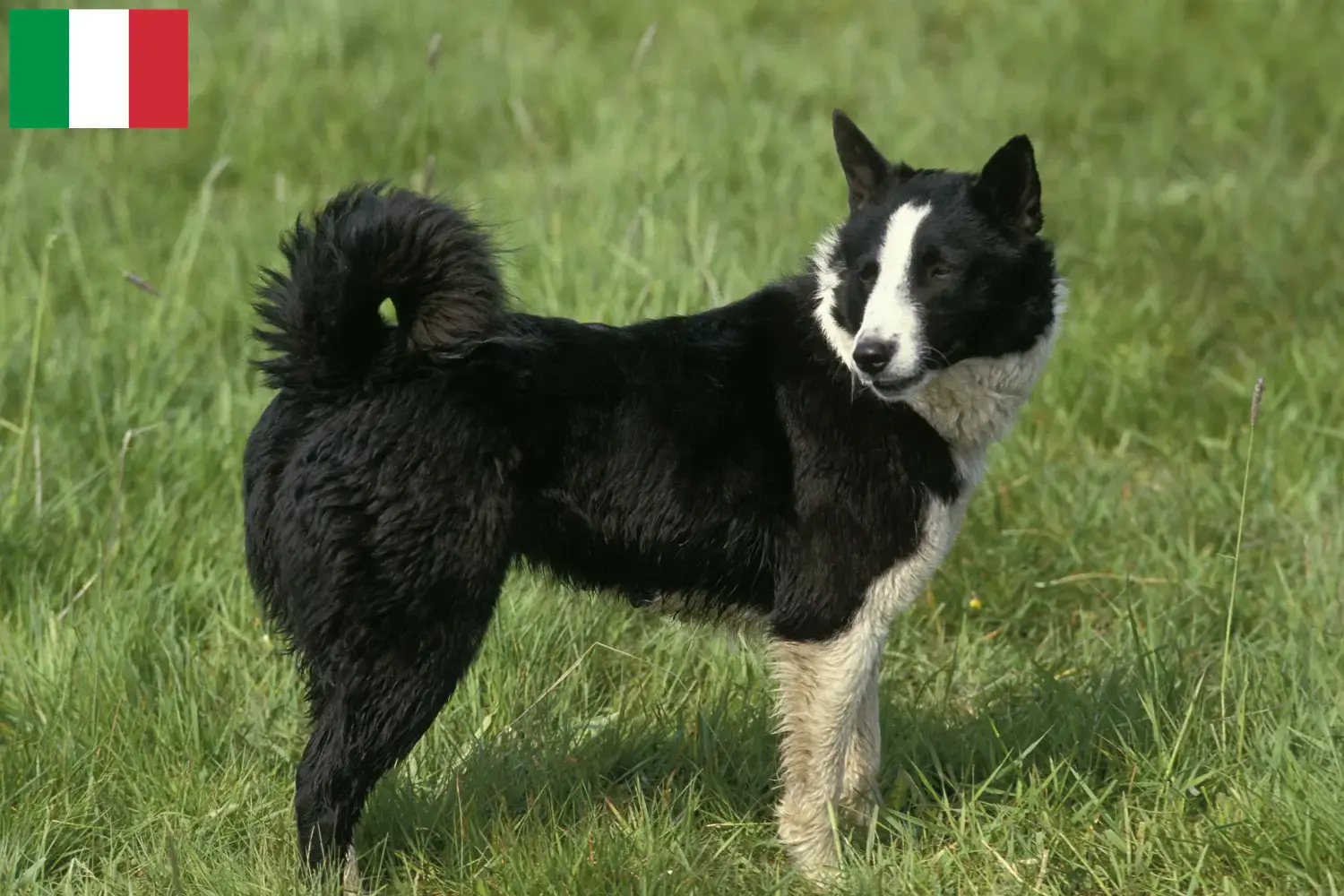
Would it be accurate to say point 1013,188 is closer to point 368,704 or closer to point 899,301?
point 899,301

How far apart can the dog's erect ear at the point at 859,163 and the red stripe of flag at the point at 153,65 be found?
2.15 m

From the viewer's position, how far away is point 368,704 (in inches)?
114

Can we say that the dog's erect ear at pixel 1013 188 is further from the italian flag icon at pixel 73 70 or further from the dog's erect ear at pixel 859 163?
the italian flag icon at pixel 73 70

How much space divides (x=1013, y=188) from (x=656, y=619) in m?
1.51

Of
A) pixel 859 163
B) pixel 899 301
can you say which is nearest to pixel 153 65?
pixel 859 163

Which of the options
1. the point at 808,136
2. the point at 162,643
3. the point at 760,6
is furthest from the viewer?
the point at 760,6

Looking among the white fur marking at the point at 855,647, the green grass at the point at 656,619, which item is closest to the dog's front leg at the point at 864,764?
the white fur marking at the point at 855,647

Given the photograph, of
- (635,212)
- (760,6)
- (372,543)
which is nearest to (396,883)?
(372,543)

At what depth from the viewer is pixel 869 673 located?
3.19 meters

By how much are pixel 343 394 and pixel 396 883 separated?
100 centimetres

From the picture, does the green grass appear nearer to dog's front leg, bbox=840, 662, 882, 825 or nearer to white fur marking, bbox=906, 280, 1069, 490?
dog's front leg, bbox=840, 662, 882, 825

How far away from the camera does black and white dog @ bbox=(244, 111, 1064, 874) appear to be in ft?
9.44

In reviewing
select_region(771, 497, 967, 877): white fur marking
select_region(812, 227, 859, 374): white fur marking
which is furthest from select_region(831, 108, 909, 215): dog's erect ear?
select_region(771, 497, 967, 877): white fur marking

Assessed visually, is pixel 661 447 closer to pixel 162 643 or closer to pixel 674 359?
pixel 674 359
